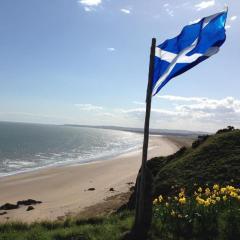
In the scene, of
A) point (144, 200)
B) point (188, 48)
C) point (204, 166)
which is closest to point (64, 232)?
point (144, 200)

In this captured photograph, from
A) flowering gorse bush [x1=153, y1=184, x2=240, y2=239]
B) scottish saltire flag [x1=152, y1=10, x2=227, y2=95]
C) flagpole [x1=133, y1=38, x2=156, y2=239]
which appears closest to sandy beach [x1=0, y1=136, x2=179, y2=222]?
flowering gorse bush [x1=153, y1=184, x2=240, y2=239]

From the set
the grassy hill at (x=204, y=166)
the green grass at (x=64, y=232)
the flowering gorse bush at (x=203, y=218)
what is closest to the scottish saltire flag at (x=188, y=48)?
the flowering gorse bush at (x=203, y=218)

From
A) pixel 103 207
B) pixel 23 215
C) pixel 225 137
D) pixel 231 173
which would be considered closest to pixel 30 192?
pixel 23 215

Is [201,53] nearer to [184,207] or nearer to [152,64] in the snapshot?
[152,64]

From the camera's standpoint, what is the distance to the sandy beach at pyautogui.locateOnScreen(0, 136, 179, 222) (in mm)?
22484

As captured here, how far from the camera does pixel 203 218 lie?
8336 mm

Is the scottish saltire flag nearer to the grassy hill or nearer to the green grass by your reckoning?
the green grass

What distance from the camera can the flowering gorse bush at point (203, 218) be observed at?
7.89 m

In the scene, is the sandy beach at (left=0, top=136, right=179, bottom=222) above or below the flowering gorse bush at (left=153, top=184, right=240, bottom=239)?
below

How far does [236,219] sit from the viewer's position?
7895 mm

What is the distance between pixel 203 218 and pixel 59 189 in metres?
25.6

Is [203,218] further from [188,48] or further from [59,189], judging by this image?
[59,189]

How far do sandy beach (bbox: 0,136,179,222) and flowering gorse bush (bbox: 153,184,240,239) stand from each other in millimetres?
12330

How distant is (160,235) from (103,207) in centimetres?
1245
